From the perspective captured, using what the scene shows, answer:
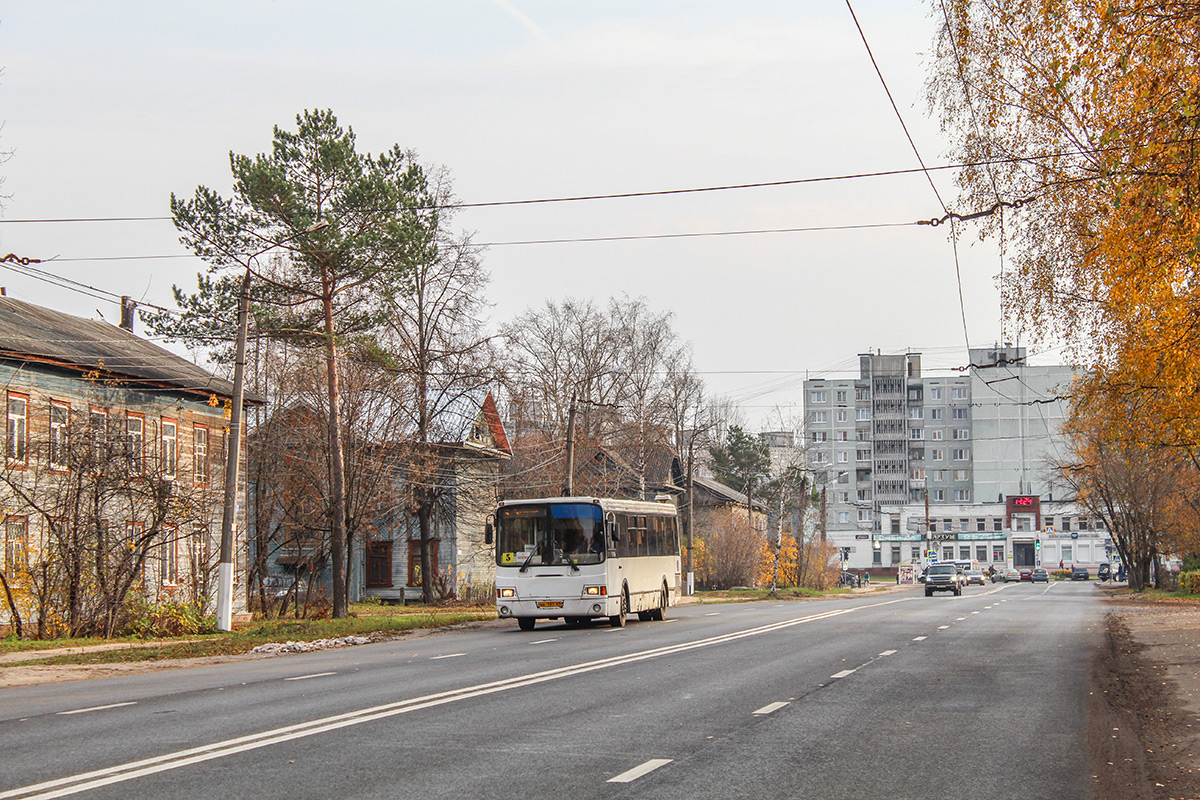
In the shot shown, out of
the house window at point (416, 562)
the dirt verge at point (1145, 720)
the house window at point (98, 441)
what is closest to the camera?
the dirt verge at point (1145, 720)

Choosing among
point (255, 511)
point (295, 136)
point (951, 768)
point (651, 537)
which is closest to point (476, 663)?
point (951, 768)

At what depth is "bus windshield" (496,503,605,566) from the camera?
87.1 feet

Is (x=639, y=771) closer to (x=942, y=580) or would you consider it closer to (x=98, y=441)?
(x=98, y=441)

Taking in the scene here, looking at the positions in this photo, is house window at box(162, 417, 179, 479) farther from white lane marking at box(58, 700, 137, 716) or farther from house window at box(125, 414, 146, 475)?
white lane marking at box(58, 700, 137, 716)

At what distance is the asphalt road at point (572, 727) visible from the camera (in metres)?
7.64

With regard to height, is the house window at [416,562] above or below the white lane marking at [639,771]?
below

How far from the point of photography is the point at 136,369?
112 ft

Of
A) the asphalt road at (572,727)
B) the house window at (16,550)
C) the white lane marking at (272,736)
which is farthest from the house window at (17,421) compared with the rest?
the white lane marking at (272,736)

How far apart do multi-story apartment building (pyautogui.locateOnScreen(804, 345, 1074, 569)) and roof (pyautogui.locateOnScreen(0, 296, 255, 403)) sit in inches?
4005

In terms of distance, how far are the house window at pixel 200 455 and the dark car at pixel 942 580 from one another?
36.4m

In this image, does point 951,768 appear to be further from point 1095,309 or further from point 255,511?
point 255,511

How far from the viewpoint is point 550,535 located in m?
26.8

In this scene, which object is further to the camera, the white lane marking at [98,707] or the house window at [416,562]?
the house window at [416,562]

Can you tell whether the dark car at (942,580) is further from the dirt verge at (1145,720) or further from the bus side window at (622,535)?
the dirt verge at (1145,720)
